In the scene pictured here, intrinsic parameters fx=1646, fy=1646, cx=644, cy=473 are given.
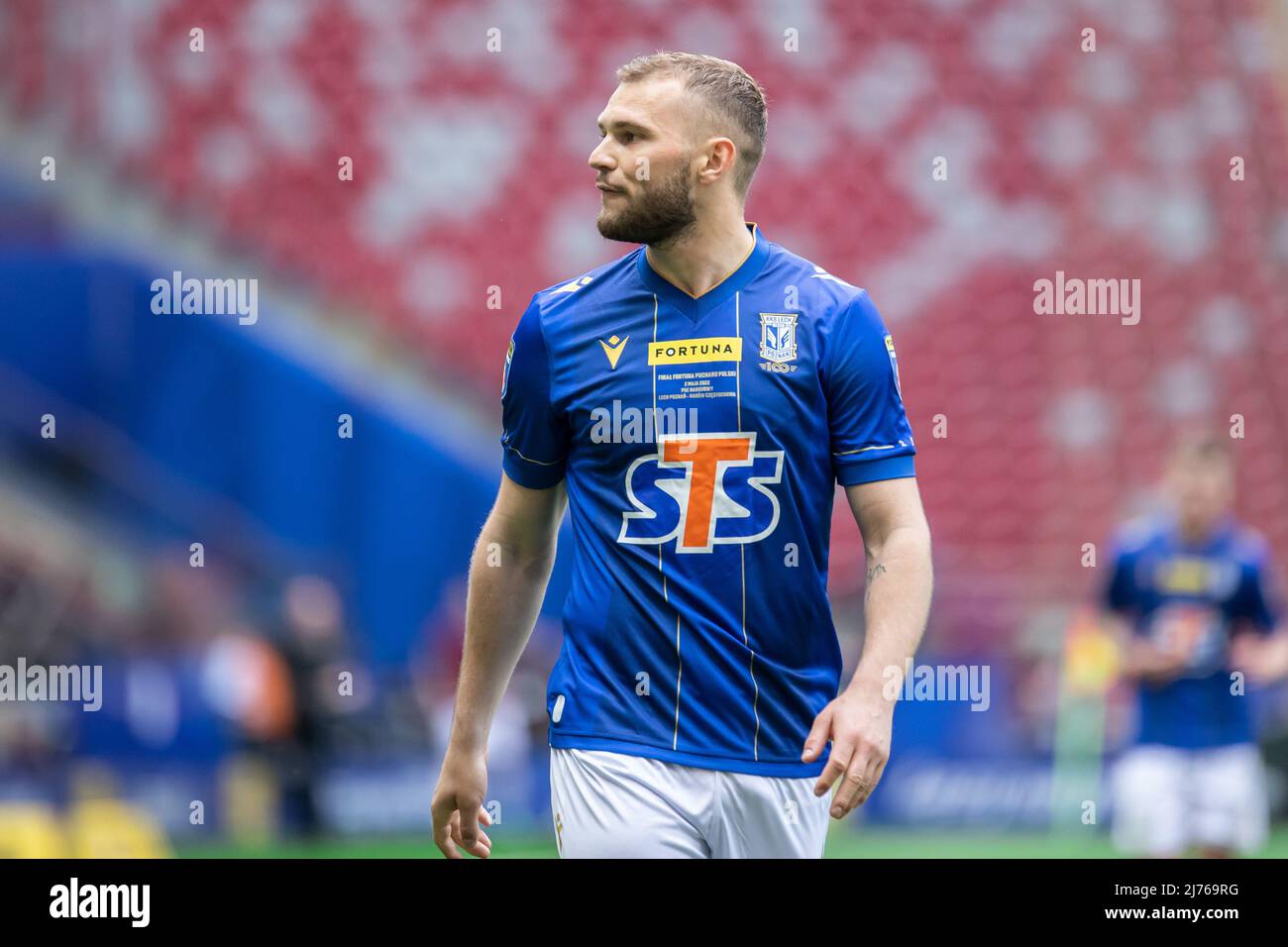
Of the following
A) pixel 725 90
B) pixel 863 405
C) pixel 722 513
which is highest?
pixel 725 90

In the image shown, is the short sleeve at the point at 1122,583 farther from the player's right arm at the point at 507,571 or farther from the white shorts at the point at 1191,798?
the player's right arm at the point at 507,571

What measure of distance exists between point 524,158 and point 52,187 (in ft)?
10.3

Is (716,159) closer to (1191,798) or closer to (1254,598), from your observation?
(1254,598)

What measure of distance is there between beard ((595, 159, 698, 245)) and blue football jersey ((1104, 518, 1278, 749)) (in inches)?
162

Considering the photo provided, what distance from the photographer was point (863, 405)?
3.24 metres

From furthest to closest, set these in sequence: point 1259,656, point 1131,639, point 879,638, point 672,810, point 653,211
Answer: point 1131,639
point 1259,656
point 653,211
point 672,810
point 879,638

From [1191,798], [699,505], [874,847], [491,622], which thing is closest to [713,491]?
[699,505]

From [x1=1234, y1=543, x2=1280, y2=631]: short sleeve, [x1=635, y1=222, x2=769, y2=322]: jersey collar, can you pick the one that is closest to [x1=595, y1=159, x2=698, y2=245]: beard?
[x1=635, y1=222, x2=769, y2=322]: jersey collar

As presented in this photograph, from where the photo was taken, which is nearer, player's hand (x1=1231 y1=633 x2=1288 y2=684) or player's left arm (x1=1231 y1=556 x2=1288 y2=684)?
player's hand (x1=1231 y1=633 x2=1288 y2=684)

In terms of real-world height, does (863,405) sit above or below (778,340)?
below

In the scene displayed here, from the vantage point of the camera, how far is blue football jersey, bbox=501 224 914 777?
3.25m

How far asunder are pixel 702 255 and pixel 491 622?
34.9 inches

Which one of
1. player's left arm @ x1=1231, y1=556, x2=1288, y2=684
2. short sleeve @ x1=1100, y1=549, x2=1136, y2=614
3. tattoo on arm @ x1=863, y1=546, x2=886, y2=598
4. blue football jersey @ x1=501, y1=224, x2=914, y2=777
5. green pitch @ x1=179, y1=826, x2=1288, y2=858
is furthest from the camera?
green pitch @ x1=179, y1=826, x2=1288, y2=858

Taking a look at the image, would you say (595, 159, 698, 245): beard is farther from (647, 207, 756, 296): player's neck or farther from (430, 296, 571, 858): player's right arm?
(430, 296, 571, 858): player's right arm
